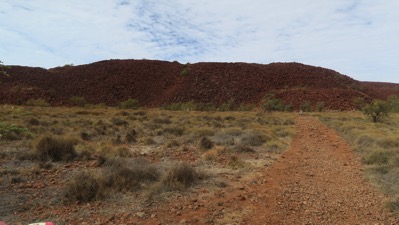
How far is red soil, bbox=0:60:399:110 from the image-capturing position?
52.1 m

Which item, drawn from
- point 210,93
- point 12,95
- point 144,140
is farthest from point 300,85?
point 144,140

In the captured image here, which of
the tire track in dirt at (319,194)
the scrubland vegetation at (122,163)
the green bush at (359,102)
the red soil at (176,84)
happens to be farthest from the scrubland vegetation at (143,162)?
the red soil at (176,84)

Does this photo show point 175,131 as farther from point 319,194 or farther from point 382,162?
point 319,194

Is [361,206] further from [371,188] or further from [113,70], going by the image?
[113,70]

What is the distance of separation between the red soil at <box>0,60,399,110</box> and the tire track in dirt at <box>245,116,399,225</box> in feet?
128

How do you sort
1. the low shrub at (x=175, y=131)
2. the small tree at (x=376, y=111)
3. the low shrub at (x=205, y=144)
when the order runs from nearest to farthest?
the low shrub at (x=205, y=144)
the low shrub at (x=175, y=131)
the small tree at (x=376, y=111)

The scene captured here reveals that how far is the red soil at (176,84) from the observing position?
5212 cm

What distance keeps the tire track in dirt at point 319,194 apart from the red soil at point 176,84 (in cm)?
3900

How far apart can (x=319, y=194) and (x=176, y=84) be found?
5250 centimetres

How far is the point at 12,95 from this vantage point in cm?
4981

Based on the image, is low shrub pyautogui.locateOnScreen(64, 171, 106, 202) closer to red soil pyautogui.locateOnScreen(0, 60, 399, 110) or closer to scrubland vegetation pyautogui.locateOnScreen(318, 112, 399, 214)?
scrubland vegetation pyautogui.locateOnScreen(318, 112, 399, 214)

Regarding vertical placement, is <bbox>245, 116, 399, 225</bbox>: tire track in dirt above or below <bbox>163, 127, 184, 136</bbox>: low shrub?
below

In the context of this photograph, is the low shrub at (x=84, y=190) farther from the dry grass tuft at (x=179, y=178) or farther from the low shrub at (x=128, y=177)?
the dry grass tuft at (x=179, y=178)

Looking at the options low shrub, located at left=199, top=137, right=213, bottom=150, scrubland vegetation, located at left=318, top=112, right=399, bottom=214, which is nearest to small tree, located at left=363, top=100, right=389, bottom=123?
scrubland vegetation, located at left=318, top=112, right=399, bottom=214
